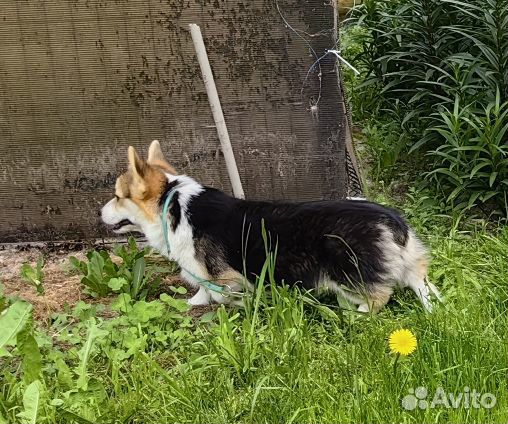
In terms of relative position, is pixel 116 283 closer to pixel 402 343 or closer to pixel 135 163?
pixel 135 163

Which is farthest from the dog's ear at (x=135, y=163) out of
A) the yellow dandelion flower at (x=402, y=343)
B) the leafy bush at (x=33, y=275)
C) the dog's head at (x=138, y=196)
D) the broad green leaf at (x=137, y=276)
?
the yellow dandelion flower at (x=402, y=343)

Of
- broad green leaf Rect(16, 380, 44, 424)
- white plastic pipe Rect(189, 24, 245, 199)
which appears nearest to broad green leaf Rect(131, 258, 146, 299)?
white plastic pipe Rect(189, 24, 245, 199)

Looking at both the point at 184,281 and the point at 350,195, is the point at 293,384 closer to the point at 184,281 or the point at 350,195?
the point at 184,281

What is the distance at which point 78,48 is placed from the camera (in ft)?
14.6

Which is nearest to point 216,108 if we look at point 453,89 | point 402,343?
point 453,89

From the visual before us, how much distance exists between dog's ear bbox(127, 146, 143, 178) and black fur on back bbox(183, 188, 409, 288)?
1.20 feet

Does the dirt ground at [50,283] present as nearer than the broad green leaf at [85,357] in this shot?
No

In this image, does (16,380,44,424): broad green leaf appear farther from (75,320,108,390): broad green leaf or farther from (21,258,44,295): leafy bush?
(21,258,44,295): leafy bush

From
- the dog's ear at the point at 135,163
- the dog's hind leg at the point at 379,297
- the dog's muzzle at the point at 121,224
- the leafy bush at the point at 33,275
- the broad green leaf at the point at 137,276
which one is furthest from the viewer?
the leafy bush at the point at 33,275

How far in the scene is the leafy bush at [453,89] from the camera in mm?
4570

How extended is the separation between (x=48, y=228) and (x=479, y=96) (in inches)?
135

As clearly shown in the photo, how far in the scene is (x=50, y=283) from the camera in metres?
4.25

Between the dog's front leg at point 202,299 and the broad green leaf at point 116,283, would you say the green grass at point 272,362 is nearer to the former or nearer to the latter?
the broad green leaf at point 116,283

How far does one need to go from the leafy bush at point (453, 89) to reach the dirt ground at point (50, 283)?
2201 millimetres
